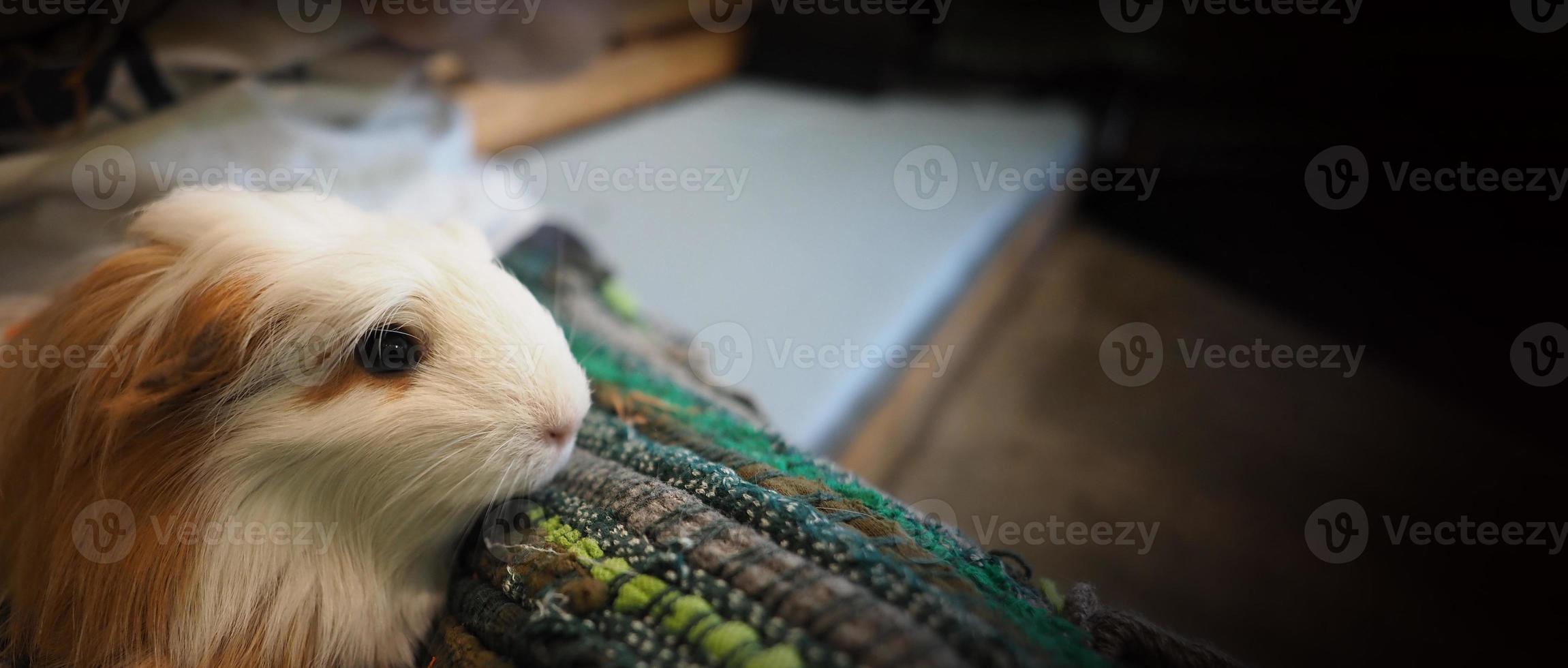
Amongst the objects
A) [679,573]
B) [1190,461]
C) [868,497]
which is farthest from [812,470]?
[1190,461]

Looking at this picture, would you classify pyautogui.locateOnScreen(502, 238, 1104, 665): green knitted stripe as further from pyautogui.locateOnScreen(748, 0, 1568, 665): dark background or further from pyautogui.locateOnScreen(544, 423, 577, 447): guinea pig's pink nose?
pyautogui.locateOnScreen(748, 0, 1568, 665): dark background

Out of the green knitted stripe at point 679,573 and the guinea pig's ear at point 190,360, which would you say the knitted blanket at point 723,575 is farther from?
the guinea pig's ear at point 190,360

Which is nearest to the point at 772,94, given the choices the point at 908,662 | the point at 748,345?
the point at 748,345

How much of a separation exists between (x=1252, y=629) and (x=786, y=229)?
3.43 ft

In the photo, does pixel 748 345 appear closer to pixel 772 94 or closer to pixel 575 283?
pixel 575 283

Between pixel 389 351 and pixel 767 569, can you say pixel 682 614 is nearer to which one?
pixel 767 569

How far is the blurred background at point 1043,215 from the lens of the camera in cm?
89

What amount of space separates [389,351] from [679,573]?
0.24 meters

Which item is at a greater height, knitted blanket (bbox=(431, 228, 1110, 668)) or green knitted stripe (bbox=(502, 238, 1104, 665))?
green knitted stripe (bbox=(502, 238, 1104, 665))

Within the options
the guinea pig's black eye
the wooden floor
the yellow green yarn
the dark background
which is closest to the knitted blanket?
the yellow green yarn

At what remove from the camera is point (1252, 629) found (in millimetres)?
1052

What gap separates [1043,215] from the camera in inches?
81.4

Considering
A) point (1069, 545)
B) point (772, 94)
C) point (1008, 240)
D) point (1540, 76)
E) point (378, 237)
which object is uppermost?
point (1540, 76)

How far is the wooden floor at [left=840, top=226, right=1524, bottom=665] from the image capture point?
1071mm
